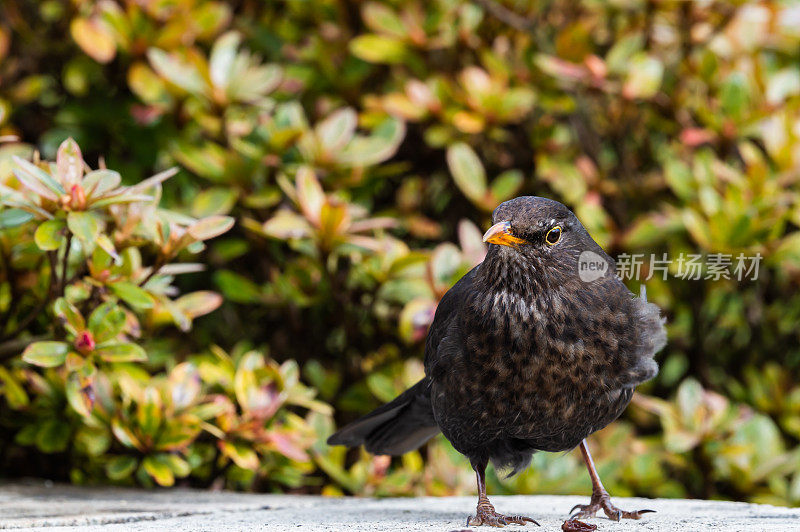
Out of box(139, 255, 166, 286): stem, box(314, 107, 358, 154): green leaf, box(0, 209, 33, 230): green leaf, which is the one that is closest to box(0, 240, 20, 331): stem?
box(0, 209, 33, 230): green leaf

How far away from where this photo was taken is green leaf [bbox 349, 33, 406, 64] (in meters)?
4.35

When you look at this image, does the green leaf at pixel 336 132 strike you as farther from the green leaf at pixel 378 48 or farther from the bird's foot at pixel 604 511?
the bird's foot at pixel 604 511

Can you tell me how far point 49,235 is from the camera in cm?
280

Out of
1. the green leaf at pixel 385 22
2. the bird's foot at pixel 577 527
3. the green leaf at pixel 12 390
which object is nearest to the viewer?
the bird's foot at pixel 577 527

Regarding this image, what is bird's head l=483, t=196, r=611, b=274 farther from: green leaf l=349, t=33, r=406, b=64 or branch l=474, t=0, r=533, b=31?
branch l=474, t=0, r=533, b=31

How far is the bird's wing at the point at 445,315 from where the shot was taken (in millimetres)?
2900

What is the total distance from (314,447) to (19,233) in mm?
1542

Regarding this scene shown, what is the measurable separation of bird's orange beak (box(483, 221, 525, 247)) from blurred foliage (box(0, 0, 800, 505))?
3.22 feet

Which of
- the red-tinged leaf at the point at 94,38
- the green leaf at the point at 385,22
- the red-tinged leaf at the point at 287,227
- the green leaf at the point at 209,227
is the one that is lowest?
the green leaf at the point at 209,227

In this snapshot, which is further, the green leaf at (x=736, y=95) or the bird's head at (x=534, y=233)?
the green leaf at (x=736, y=95)

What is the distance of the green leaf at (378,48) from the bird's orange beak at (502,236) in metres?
1.99

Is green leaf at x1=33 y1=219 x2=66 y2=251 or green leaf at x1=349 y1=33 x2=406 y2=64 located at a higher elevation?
green leaf at x1=349 y1=33 x2=406 y2=64

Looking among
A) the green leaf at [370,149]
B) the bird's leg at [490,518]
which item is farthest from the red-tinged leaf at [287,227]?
the bird's leg at [490,518]

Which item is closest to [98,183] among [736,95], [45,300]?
[45,300]
